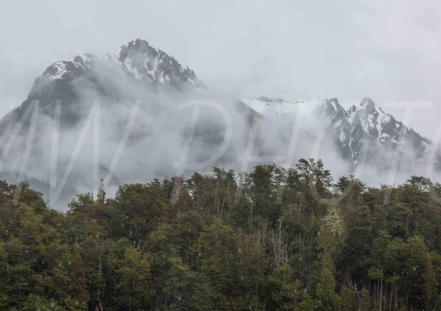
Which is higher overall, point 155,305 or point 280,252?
point 280,252

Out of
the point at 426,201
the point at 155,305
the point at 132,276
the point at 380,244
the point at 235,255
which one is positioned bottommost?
the point at 155,305

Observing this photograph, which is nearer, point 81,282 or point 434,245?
point 81,282

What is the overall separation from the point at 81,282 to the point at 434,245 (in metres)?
49.4

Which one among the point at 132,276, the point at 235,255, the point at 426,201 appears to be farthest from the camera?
the point at 426,201

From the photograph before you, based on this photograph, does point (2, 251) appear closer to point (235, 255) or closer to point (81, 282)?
point (81, 282)

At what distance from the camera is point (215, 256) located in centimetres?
5225

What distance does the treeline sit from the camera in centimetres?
4631

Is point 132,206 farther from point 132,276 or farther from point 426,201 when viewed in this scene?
point 426,201

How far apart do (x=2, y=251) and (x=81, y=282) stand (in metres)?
9.05

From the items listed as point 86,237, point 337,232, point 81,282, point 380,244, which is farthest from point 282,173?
point 81,282

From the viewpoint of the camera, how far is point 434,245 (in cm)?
6044

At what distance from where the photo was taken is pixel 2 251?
44344mm

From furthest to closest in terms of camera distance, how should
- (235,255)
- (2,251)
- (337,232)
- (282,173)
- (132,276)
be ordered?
(282,173) < (337,232) < (235,255) < (132,276) < (2,251)

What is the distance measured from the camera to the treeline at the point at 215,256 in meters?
46.3
